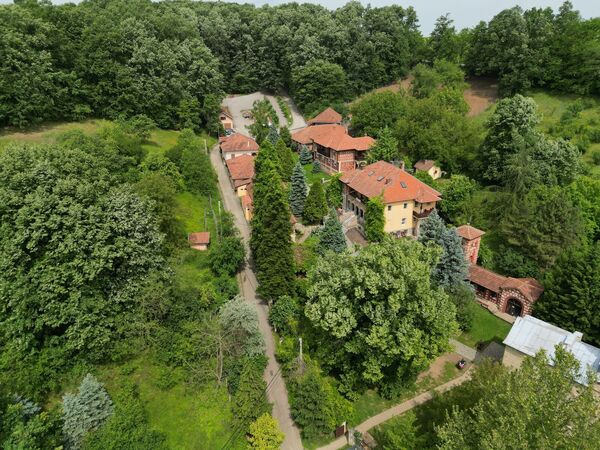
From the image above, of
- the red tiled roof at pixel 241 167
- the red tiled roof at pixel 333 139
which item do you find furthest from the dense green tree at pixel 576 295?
the red tiled roof at pixel 241 167

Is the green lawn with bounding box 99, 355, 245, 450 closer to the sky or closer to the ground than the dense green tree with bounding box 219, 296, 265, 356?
closer to the ground

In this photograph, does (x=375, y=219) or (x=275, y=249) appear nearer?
(x=275, y=249)

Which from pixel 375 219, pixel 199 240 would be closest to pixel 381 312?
pixel 375 219

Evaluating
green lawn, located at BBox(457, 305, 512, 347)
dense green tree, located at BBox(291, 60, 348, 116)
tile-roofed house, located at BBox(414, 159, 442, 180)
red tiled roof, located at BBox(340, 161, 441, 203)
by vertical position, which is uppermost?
dense green tree, located at BBox(291, 60, 348, 116)

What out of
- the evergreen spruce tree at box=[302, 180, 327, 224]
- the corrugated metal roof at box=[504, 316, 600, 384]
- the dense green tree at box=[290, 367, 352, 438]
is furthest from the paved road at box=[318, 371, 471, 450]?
the evergreen spruce tree at box=[302, 180, 327, 224]

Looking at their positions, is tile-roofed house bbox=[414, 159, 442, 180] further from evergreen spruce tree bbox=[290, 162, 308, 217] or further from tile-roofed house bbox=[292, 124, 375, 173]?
evergreen spruce tree bbox=[290, 162, 308, 217]

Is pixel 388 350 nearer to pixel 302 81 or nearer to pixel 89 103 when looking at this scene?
pixel 89 103

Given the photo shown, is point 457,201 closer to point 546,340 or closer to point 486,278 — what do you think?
point 486,278
